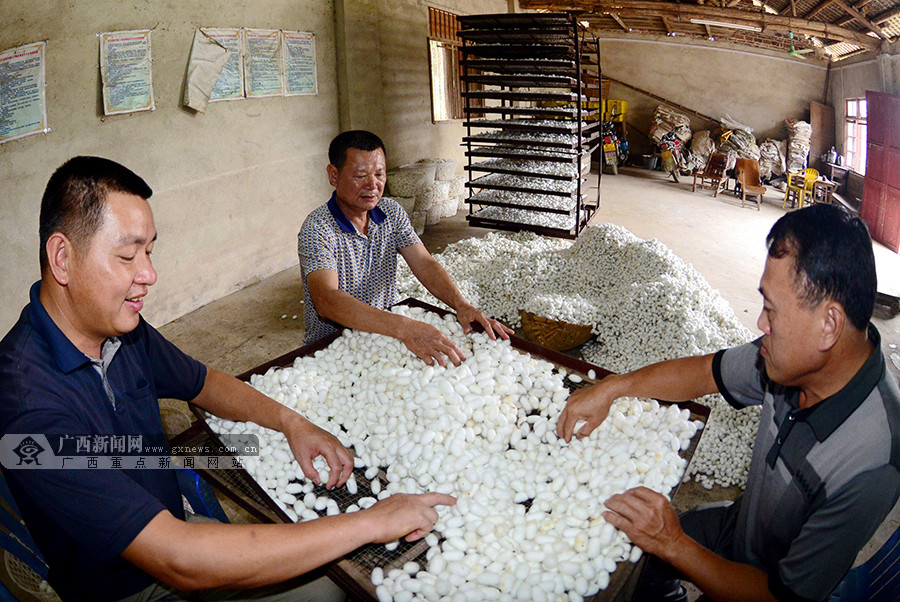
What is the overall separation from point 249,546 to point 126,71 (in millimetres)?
3861

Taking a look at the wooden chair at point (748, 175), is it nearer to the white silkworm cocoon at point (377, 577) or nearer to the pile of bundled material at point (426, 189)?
the pile of bundled material at point (426, 189)

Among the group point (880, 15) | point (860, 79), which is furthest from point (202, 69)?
point (860, 79)

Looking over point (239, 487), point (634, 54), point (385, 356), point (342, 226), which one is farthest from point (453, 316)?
point (634, 54)

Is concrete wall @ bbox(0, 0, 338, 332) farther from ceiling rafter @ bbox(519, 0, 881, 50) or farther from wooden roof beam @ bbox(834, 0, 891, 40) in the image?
wooden roof beam @ bbox(834, 0, 891, 40)

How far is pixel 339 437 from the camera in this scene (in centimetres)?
167

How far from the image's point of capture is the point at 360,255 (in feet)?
8.95

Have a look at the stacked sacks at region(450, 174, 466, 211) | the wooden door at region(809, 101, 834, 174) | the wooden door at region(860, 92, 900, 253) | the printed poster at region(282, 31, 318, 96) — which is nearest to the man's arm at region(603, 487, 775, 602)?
the printed poster at region(282, 31, 318, 96)

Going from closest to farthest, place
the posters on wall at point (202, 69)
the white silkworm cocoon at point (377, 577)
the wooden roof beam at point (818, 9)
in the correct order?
1. the white silkworm cocoon at point (377, 577)
2. the posters on wall at point (202, 69)
3. the wooden roof beam at point (818, 9)

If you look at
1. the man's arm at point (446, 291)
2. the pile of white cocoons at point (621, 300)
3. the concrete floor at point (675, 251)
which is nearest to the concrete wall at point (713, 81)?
the concrete floor at point (675, 251)

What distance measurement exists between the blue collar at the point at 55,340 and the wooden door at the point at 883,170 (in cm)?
902

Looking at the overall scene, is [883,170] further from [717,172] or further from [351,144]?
[351,144]

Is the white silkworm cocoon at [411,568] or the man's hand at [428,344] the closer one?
the white silkworm cocoon at [411,568]

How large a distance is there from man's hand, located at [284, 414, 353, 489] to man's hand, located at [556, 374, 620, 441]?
61 centimetres

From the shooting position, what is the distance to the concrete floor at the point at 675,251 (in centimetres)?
409
